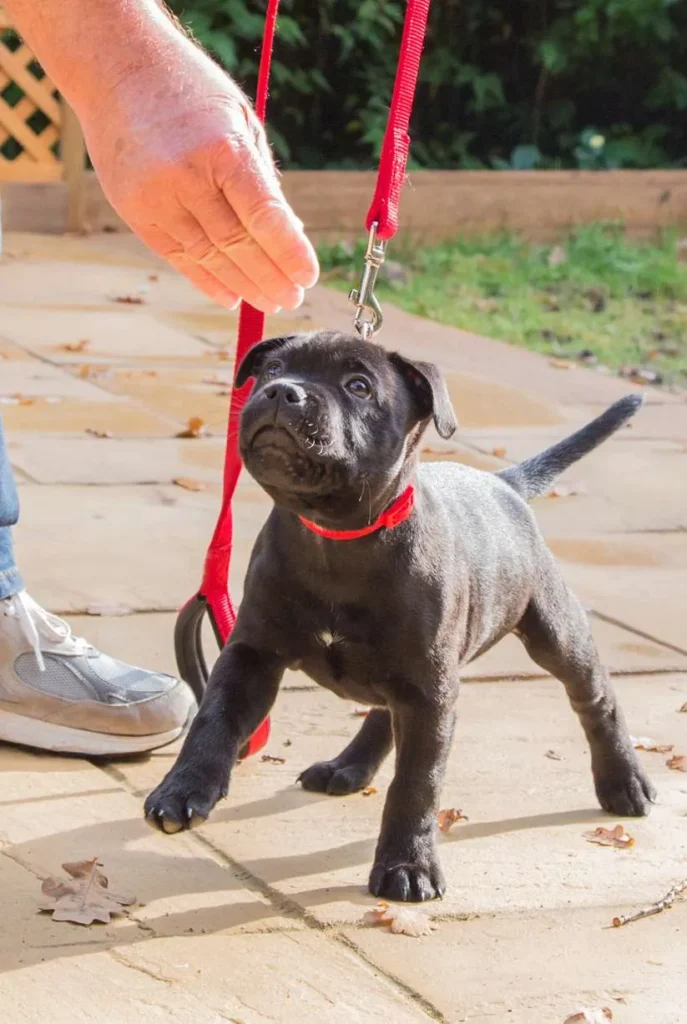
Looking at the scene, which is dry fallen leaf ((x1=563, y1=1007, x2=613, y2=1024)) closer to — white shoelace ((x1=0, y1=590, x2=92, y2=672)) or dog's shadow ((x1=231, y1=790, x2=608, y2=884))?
dog's shadow ((x1=231, y1=790, x2=608, y2=884))

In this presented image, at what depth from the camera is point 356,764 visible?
3146 mm

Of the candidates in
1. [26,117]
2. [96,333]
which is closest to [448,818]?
[96,333]

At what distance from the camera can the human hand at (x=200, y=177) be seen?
202cm

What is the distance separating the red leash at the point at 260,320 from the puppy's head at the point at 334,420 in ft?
0.26

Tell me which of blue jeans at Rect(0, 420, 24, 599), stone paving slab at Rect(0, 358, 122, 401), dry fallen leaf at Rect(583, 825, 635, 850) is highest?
blue jeans at Rect(0, 420, 24, 599)

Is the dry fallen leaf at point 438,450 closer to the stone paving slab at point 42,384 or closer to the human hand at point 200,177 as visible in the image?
the stone paving slab at point 42,384

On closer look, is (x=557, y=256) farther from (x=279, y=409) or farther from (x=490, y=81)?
(x=279, y=409)

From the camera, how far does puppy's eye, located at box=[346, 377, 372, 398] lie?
2.62 metres

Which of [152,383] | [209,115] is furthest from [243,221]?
[152,383]

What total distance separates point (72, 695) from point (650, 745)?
1190mm

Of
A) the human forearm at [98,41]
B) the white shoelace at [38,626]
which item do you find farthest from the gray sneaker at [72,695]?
the human forearm at [98,41]

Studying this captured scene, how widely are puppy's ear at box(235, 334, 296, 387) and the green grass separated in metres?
5.10

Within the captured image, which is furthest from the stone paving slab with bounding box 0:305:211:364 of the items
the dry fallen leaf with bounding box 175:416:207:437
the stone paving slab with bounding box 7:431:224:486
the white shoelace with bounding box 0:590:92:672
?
the white shoelace with bounding box 0:590:92:672

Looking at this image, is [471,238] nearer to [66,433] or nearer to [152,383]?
[152,383]
